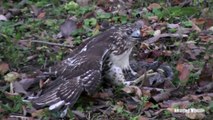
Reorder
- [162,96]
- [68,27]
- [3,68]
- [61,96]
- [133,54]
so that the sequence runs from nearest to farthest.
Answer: [61,96]
[162,96]
[3,68]
[133,54]
[68,27]

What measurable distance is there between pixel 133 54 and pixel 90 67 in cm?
129

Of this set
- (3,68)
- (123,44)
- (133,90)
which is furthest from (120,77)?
(3,68)

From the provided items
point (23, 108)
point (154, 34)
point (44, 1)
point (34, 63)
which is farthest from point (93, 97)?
point (44, 1)

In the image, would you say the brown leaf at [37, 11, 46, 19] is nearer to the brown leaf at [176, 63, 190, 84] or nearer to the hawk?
the hawk

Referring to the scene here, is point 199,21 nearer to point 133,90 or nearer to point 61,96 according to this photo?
point 133,90

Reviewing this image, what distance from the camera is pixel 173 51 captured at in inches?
289

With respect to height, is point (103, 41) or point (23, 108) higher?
point (103, 41)

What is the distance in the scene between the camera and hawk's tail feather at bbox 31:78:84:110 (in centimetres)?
591

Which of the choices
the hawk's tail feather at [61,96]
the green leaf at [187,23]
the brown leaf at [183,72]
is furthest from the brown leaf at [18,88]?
the green leaf at [187,23]

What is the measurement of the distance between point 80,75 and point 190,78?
1.16m

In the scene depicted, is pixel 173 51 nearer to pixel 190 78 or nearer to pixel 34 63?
pixel 190 78

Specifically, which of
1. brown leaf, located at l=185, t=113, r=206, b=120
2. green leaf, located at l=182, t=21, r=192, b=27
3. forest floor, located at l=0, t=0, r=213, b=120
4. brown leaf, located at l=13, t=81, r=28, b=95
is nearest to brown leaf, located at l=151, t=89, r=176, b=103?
forest floor, located at l=0, t=0, r=213, b=120

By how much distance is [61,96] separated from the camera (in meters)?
5.95

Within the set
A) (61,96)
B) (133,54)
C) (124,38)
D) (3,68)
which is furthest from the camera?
(133,54)
